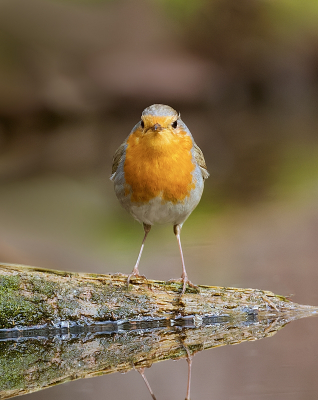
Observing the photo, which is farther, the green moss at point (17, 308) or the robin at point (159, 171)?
the robin at point (159, 171)

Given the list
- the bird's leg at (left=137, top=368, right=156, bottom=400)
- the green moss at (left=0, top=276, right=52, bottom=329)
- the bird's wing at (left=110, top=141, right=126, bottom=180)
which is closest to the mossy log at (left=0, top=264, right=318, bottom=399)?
the green moss at (left=0, top=276, right=52, bottom=329)

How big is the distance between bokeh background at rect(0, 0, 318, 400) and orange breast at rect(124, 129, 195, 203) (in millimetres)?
714

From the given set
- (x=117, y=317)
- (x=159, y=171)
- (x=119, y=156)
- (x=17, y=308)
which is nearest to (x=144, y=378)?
(x=117, y=317)

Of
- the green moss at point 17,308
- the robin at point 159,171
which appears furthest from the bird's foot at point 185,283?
the green moss at point 17,308

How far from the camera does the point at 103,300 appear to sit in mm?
2629

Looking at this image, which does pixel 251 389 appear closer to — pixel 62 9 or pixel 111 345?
pixel 111 345

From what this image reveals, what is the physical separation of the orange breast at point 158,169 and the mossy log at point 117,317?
421 millimetres

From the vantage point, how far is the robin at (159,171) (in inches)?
109

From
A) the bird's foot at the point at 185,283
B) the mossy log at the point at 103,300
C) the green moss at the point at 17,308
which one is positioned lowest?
the green moss at the point at 17,308

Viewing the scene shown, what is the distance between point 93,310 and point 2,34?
19.6ft

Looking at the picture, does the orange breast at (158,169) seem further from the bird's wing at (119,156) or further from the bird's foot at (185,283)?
the bird's foot at (185,283)

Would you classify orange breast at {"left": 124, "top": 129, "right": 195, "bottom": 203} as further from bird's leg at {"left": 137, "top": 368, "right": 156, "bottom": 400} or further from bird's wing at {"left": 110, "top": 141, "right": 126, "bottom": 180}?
bird's leg at {"left": 137, "top": 368, "right": 156, "bottom": 400}

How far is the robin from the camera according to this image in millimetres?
2777

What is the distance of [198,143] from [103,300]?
14.9ft
